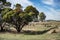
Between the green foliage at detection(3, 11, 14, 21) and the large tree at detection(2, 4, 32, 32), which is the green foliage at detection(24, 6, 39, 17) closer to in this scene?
the large tree at detection(2, 4, 32, 32)

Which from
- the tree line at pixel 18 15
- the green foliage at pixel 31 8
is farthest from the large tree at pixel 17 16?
the green foliage at pixel 31 8

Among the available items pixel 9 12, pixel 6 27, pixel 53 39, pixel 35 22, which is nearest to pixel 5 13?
pixel 9 12

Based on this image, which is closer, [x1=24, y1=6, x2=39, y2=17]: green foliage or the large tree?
[x1=24, y1=6, x2=39, y2=17]: green foliage

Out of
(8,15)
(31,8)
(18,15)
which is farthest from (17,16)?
(31,8)

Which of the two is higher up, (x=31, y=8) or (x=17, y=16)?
(x=31, y=8)

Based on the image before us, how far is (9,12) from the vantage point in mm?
12148

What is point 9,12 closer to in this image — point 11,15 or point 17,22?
point 11,15

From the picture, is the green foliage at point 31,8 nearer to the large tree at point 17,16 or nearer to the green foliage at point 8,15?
the large tree at point 17,16

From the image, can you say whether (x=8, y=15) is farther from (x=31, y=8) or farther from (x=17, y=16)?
(x=31, y=8)

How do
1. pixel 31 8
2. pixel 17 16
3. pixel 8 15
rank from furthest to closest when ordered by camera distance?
1. pixel 17 16
2. pixel 8 15
3. pixel 31 8

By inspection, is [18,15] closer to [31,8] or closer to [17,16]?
[17,16]

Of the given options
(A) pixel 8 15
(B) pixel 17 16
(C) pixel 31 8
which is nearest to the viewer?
(C) pixel 31 8

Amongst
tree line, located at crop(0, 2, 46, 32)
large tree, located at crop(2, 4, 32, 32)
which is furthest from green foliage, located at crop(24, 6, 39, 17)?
large tree, located at crop(2, 4, 32, 32)

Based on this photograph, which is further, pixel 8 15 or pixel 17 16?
pixel 17 16
